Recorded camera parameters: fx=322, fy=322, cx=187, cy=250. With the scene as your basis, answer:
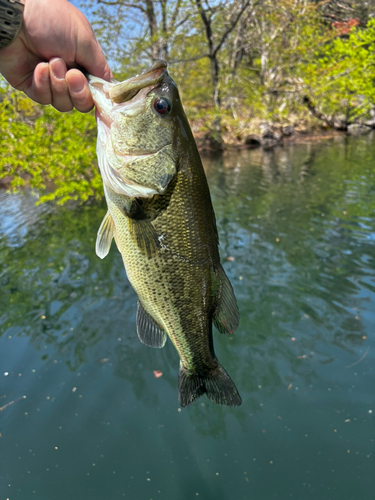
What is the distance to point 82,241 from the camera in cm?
802

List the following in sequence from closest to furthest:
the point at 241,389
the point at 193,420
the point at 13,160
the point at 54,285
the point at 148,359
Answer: the point at 193,420, the point at 241,389, the point at 148,359, the point at 54,285, the point at 13,160

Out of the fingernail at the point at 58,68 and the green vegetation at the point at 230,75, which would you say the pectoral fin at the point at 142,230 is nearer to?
the fingernail at the point at 58,68

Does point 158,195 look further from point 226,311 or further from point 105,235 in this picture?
point 226,311

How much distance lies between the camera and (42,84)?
1.96 m

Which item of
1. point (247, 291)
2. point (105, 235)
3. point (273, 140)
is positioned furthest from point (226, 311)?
point (273, 140)

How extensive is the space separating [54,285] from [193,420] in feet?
12.9

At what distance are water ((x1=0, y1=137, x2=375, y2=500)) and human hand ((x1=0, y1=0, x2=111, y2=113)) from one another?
121 inches

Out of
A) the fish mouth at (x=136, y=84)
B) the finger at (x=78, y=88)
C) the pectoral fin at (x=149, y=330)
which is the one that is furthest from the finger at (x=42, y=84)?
the pectoral fin at (x=149, y=330)

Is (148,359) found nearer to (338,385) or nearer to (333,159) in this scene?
(338,385)

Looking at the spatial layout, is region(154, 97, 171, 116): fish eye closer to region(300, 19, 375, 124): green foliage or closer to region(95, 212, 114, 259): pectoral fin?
region(95, 212, 114, 259): pectoral fin

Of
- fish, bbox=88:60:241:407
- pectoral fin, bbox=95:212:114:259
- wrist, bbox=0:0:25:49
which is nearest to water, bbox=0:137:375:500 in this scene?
Result: fish, bbox=88:60:241:407

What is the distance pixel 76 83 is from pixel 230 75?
22503 millimetres

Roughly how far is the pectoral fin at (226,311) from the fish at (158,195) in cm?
2

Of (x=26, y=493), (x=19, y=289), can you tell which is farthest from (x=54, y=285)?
(x=26, y=493)
